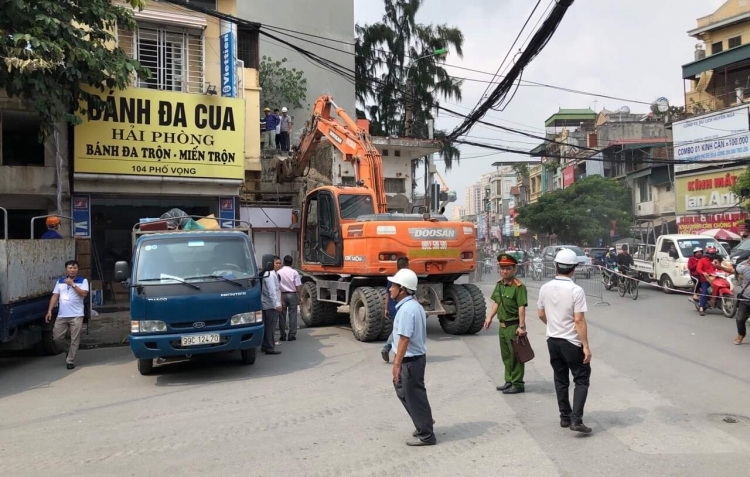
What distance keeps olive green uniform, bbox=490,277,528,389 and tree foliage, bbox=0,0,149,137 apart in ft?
30.0

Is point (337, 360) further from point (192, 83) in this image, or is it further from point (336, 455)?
point (192, 83)

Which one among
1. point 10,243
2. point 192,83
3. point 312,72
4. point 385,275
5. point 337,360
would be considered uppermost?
point 312,72

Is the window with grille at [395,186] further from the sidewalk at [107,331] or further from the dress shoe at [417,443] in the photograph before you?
the dress shoe at [417,443]

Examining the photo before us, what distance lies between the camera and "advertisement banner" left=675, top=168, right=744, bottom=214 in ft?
94.4

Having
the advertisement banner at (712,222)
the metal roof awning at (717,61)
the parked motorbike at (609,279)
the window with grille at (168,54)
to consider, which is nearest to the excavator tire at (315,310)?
the window with grille at (168,54)

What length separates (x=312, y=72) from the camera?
1110 inches

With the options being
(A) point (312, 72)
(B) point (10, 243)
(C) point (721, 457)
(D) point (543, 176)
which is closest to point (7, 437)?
(B) point (10, 243)

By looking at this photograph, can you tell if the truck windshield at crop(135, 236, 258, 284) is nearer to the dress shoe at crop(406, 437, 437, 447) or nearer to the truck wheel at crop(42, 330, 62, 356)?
the truck wheel at crop(42, 330, 62, 356)

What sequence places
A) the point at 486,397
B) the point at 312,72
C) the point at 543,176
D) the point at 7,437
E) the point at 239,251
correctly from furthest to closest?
1. the point at 543,176
2. the point at 312,72
3. the point at 239,251
4. the point at 486,397
5. the point at 7,437

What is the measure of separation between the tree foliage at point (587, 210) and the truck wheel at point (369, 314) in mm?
28943

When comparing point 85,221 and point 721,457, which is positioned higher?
point 85,221

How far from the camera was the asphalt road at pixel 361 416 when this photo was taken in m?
5.07

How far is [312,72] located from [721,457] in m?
25.6

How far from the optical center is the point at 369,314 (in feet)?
36.8
